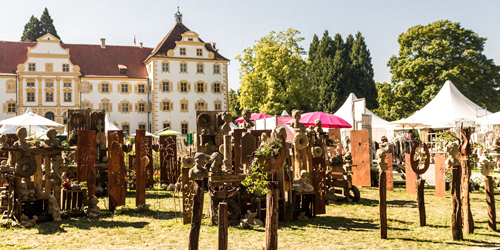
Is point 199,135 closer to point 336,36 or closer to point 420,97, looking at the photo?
point 420,97

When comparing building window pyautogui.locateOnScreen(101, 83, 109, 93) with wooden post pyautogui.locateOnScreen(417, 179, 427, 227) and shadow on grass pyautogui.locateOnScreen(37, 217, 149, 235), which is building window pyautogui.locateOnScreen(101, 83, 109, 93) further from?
wooden post pyautogui.locateOnScreen(417, 179, 427, 227)

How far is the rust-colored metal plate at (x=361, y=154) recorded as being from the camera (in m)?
10.7

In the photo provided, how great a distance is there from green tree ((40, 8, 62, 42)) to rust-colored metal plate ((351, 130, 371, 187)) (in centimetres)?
4945

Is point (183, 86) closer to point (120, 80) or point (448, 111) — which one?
point (120, 80)

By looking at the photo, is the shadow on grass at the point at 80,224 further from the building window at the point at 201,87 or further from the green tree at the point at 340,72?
the green tree at the point at 340,72

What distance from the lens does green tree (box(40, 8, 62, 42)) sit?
167 feet

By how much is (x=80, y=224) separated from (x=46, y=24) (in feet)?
167

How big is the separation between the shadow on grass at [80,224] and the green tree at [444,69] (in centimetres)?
2692

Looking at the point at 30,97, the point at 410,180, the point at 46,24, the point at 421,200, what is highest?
the point at 46,24

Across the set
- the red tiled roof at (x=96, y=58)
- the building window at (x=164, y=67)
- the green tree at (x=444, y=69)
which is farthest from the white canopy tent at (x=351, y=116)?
the red tiled roof at (x=96, y=58)

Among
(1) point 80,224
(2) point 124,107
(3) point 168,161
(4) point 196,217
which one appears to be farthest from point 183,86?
(4) point 196,217

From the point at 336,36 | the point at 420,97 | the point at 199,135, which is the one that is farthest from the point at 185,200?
the point at 336,36

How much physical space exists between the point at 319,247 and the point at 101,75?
3896cm

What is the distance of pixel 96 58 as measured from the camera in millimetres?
42562
